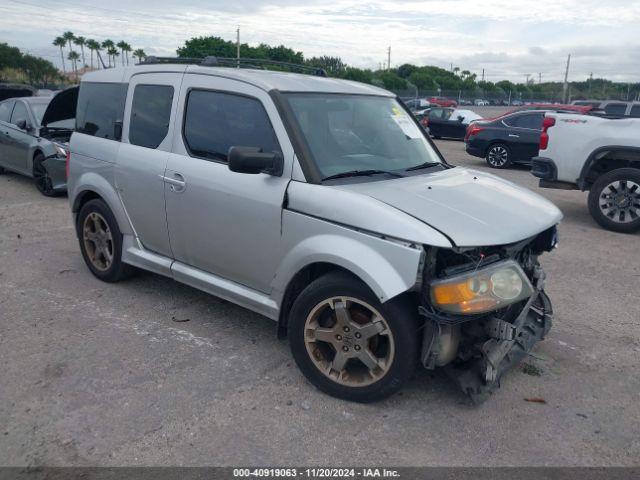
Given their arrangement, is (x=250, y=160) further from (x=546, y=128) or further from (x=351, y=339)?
(x=546, y=128)

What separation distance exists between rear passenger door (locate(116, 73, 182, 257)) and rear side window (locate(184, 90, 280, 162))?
22cm

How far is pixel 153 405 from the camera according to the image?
11.4ft

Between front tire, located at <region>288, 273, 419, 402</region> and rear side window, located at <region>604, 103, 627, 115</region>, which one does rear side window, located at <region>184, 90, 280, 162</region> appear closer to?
front tire, located at <region>288, 273, 419, 402</region>

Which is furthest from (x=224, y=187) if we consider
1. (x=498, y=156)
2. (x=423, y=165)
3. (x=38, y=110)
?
(x=498, y=156)

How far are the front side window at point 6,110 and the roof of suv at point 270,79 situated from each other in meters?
6.71

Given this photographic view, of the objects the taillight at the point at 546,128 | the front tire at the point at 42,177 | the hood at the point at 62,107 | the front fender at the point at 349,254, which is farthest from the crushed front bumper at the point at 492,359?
the front tire at the point at 42,177

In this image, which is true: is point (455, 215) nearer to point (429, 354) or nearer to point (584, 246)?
point (429, 354)

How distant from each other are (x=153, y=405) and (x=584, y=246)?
5.86m

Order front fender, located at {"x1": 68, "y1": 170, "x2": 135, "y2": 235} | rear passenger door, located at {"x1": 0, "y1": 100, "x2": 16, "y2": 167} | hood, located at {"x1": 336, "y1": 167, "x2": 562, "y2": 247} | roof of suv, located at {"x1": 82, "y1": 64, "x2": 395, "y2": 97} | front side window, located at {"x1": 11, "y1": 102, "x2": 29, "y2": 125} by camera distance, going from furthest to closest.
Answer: rear passenger door, located at {"x1": 0, "y1": 100, "x2": 16, "y2": 167} → front side window, located at {"x1": 11, "y1": 102, "x2": 29, "y2": 125} → front fender, located at {"x1": 68, "y1": 170, "x2": 135, "y2": 235} → roof of suv, located at {"x1": 82, "y1": 64, "x2": 395, "y2": 97} → hood, located at {"x1": 336, "y1": 167, "x2": 562, "y2": 247}

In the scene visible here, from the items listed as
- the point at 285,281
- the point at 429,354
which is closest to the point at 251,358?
the point at 285,281

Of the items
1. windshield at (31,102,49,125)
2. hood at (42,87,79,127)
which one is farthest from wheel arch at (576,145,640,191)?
windshield at (31,102,49,125)

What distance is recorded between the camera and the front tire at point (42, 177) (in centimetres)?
958

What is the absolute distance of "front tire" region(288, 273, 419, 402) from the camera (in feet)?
10.8

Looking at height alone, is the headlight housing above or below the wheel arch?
below
